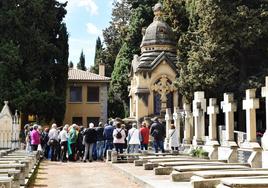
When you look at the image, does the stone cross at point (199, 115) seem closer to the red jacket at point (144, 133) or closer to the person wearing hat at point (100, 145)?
the red jacket at point (144, 133)

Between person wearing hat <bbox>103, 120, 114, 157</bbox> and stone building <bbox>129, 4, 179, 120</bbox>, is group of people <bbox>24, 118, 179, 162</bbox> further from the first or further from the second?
stone building <bbox>129, 4, 179, 120</bbox>

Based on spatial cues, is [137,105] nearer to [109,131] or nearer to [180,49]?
[180,49]

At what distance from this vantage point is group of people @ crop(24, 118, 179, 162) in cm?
2289

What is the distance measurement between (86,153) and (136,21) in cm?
2917

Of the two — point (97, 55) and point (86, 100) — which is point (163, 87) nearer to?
point (86, 100)

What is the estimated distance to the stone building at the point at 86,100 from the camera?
53156mm

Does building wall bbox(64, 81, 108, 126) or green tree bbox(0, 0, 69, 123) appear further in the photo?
building wall bbox(64, 81, 108, 126)

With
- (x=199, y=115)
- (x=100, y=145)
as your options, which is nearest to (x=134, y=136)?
(x=100, y=145)

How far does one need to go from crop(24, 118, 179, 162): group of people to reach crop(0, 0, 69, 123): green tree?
14838 millimetres

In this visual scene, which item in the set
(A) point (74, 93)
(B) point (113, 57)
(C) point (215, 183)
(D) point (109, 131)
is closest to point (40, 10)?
(A) point (74, 93)

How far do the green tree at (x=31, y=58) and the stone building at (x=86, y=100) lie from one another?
9.38 m

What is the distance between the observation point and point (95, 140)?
23.8 meters

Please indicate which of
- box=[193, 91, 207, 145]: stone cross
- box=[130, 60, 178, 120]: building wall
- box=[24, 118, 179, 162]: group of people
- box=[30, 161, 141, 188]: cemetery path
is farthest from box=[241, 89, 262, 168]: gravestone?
box=[130, 60, 178, 120]: building wall

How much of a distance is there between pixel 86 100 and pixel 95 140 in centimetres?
2975
